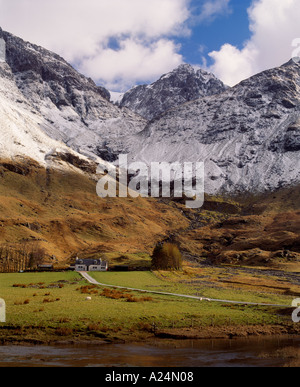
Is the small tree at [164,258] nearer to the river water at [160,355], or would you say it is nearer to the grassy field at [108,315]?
the grassy field at [108,315]

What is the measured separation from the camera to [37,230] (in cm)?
15188

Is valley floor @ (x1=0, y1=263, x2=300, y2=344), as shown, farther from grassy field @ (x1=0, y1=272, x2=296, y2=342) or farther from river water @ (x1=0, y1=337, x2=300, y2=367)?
river water @ (x1=0, y1=337, x2=300, y2=367)

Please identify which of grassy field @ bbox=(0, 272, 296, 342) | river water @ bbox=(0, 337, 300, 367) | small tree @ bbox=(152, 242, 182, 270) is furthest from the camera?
small tree @ bbox=(152, 242, 182, 270)

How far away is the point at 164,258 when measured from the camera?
9738 centimetres

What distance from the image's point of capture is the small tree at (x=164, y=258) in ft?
318

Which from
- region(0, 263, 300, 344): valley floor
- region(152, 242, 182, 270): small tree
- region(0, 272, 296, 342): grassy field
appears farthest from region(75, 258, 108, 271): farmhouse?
region(0, 263, 300, 344): valley floor

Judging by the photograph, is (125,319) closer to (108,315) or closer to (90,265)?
(108,315)

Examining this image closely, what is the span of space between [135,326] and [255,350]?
10.3m

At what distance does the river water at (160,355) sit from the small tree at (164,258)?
64.5 m

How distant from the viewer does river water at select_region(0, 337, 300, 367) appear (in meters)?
24.6

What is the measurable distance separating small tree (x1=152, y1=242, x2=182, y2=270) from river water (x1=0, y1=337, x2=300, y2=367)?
6447 centimetres

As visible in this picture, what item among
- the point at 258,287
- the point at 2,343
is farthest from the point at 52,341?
the point at 258,287
